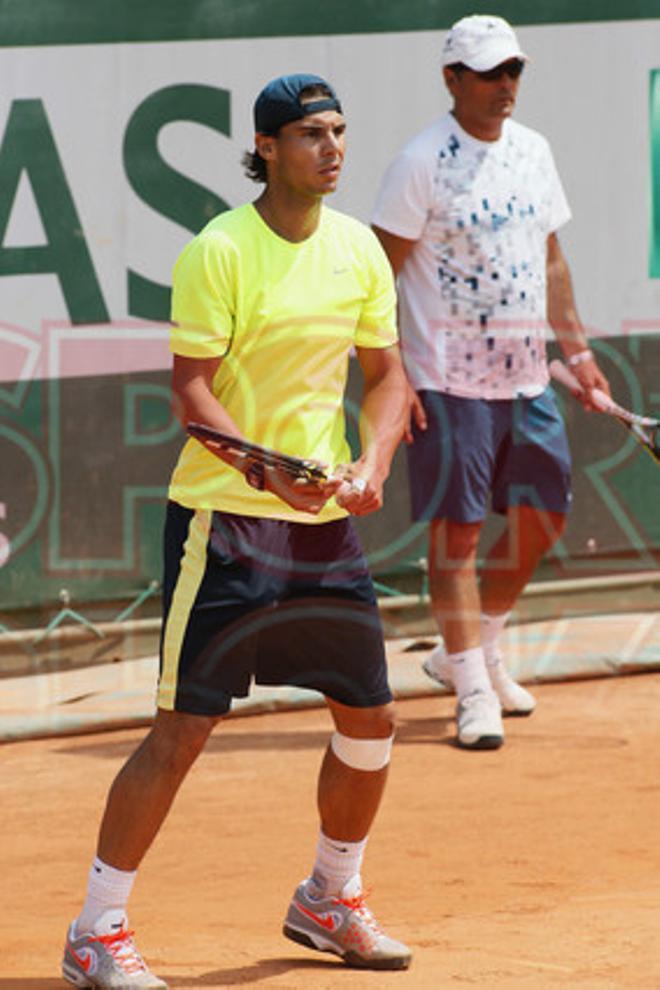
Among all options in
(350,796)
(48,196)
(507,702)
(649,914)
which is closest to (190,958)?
(350,796)

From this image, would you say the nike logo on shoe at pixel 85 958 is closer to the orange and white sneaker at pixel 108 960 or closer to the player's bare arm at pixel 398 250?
the orange and white sneaker at pixel 108 960

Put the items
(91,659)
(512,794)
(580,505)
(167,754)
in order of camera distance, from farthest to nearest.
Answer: (580,505), (91,659), (512,794), (167,754)

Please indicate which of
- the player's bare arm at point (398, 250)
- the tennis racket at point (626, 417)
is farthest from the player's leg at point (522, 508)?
the player's bare arm at point (398, 250)

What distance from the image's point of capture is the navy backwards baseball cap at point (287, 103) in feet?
18.1

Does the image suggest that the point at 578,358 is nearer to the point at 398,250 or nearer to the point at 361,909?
the point at 398,250

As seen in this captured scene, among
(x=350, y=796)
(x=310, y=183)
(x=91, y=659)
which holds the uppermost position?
(x=310, y=183)

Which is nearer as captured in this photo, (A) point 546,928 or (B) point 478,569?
(A) point 546,928

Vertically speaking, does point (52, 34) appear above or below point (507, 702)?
above

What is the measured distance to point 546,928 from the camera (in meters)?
5.85

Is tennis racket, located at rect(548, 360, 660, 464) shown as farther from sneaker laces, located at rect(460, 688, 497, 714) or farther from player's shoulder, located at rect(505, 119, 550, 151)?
sneaker laces, located at rect(460, 688, 497, 714)

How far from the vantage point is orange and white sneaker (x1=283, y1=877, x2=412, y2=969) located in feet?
18.3

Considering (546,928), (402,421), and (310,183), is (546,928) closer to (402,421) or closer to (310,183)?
(402,421)

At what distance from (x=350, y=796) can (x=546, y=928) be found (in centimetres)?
62

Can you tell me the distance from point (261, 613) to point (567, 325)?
3.42m
